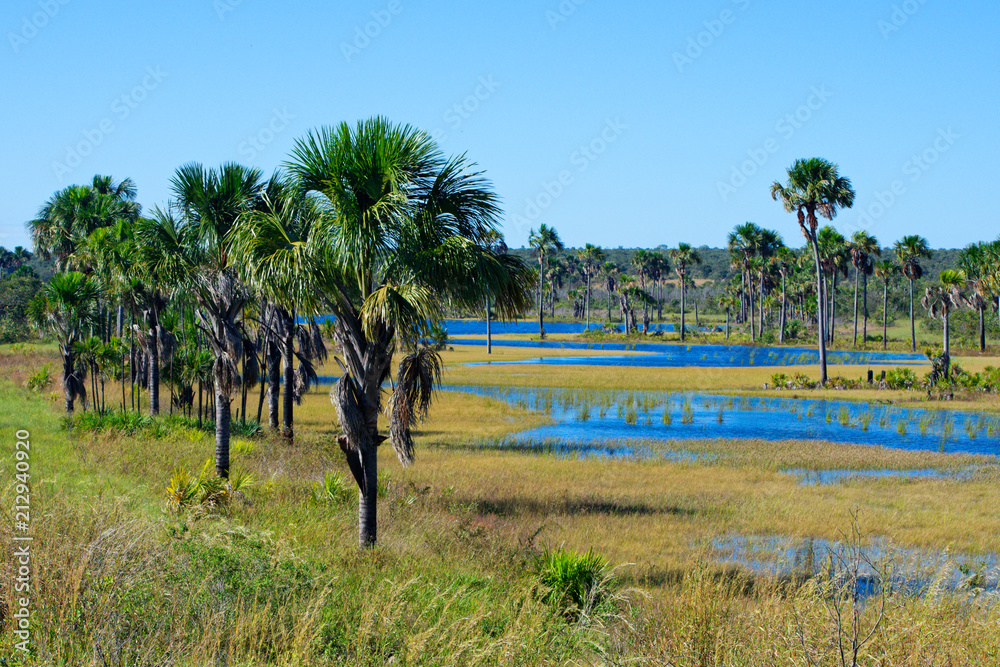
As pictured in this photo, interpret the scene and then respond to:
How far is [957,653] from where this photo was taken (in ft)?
20.8

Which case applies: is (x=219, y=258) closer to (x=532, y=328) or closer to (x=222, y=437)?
(x=222, y=437)

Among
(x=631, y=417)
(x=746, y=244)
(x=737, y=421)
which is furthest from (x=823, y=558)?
(x=746, y=244)

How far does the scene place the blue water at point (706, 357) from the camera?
75688 millimetres

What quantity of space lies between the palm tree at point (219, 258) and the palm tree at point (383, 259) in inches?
241

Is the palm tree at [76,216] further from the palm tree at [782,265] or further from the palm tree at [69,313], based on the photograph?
the palm tree at [782,265]

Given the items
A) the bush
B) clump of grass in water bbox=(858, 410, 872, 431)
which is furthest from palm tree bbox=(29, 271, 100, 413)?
clump of grass in water bbox=(858, 410, 872, 431)

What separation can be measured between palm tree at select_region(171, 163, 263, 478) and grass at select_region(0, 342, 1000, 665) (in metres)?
1.87


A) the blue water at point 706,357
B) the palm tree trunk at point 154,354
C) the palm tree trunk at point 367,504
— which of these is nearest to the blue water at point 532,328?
the blue water at point 706,357

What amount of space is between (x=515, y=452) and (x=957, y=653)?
72.6ft

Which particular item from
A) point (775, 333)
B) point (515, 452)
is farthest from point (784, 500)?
point (775, 333)

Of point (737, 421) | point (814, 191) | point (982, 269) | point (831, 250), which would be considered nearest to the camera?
point (737, 421)

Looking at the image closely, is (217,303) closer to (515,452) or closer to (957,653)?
(515,452)

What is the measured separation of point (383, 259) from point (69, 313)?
852 inches

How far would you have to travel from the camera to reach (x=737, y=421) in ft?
126
